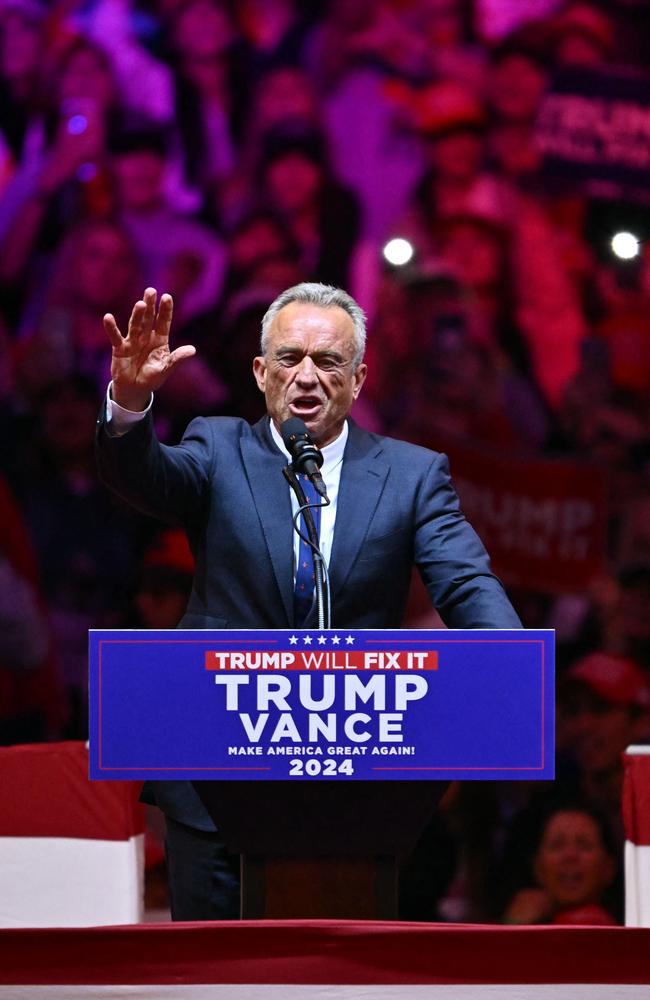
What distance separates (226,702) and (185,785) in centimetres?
49

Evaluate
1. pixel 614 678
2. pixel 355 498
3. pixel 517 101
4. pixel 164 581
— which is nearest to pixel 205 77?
pixel 517 101

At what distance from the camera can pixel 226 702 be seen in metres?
1.63

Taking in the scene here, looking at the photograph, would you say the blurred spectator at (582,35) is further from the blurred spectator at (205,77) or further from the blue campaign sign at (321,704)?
the blue campaign sign at (321,704)

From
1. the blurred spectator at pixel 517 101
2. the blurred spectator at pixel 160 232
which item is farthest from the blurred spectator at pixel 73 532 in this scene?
the blurred spectator at pixel 517 101

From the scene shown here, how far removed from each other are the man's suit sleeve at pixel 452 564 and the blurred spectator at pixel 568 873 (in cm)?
246

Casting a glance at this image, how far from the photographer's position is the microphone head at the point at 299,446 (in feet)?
5.96

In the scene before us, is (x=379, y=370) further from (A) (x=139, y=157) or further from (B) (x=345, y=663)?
(B) (x=345, y=663)

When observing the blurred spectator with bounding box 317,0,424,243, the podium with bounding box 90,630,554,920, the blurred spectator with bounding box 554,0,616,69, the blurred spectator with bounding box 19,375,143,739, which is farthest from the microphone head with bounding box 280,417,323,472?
the blurred spectator with bounding box 554,0,616,69

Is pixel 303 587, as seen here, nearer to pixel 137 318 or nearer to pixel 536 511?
pixel 137 318

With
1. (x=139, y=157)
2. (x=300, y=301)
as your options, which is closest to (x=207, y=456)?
(x=300, y=301)

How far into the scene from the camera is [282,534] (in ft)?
6.81

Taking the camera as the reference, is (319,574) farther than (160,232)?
No

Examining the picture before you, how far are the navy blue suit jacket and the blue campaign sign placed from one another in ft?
1.07

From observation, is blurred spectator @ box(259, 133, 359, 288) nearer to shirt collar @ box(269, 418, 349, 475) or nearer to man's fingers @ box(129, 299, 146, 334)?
shirt collar @ box(269, 418, 349, 475)
